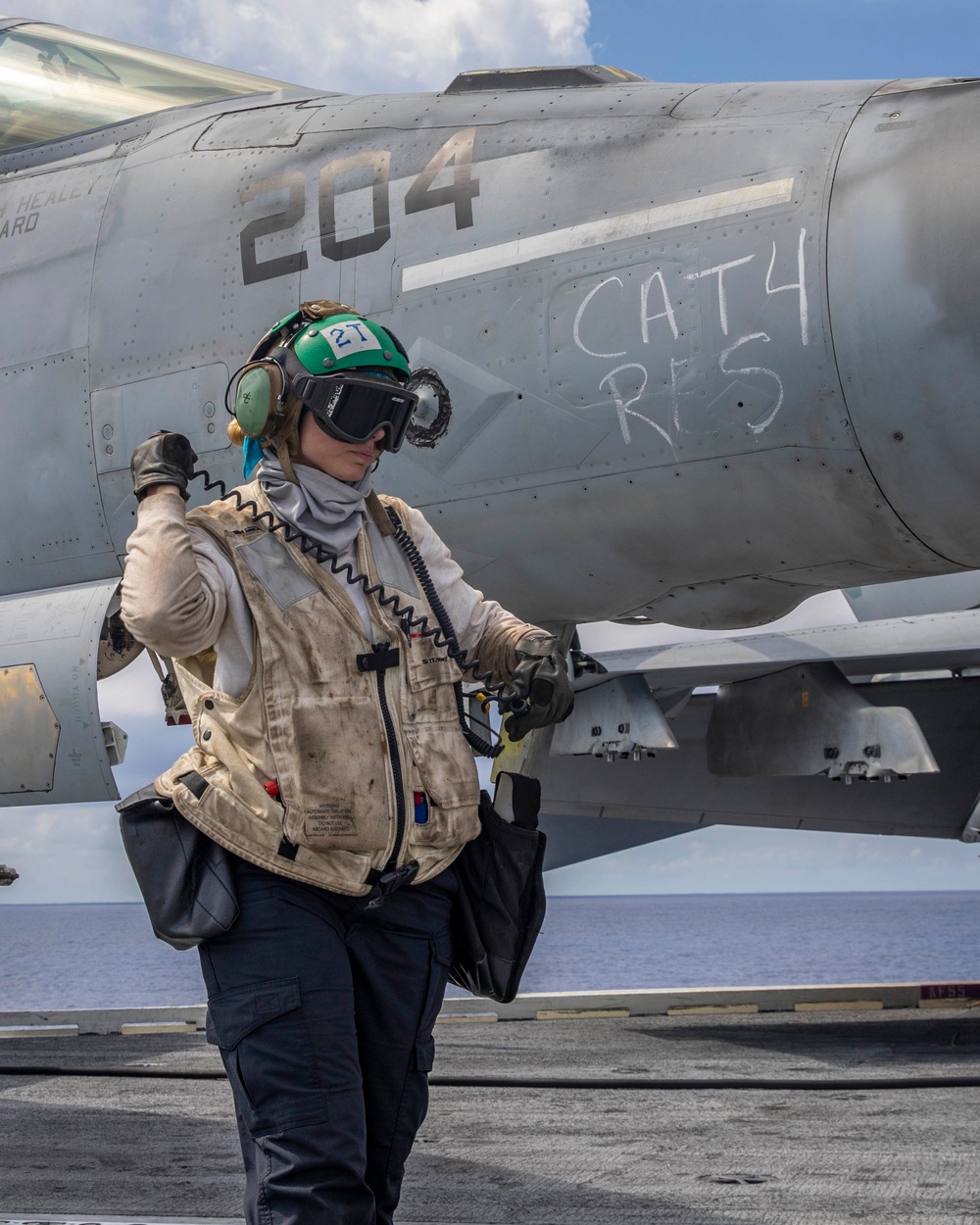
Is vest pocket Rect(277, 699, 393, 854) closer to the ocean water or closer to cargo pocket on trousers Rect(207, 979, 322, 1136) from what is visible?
cargo pocket on trousers Rect(207, 979, 322, 1136)

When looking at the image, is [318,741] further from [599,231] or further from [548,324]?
[599,231]

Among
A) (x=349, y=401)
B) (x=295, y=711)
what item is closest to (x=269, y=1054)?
(x=295, y=711)

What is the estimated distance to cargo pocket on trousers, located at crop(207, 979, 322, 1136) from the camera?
7.34 ft

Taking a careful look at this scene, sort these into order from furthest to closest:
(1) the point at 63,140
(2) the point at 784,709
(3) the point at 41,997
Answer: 1. (3) the point at 41,997
2. (2) the point at 784,709
3. (1) the point at 63,140

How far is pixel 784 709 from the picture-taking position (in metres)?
7.14

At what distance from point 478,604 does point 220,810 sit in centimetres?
74

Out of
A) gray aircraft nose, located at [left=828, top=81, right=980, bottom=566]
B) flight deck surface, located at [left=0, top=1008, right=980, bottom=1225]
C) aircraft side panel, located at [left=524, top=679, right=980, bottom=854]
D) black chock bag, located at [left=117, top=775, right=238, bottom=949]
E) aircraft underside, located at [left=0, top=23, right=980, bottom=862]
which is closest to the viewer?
black chock bag, located at [left=117, top=775, right=238, bottom=949]

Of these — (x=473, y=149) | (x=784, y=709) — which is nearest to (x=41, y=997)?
(x=784, y=709)

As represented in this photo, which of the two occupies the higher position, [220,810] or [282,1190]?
[220,810]

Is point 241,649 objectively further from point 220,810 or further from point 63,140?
point 63,140

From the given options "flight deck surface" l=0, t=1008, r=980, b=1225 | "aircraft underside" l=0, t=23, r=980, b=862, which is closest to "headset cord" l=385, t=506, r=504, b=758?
"flight deck surface" l=0, t=1008, r=980, b=1225

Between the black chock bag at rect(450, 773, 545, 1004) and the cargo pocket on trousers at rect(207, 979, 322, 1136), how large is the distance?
47cm

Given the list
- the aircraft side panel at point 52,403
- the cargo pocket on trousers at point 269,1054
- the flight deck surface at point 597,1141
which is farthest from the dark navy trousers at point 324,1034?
the aircraft side panel at point 52,403

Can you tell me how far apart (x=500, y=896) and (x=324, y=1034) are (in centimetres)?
49
